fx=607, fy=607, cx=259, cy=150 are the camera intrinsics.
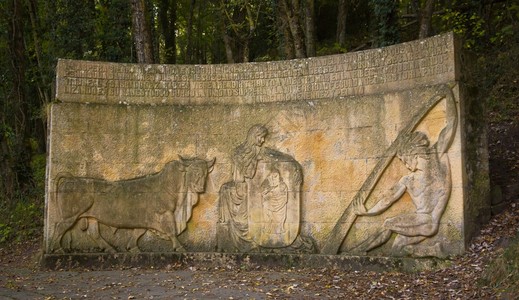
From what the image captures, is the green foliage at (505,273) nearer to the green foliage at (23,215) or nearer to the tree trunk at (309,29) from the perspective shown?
the tree trunk at (309,29)

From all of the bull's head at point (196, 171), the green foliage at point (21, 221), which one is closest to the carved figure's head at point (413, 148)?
the bull's head at point (196, 171)

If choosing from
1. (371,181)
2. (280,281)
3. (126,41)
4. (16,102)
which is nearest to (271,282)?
(280,281)

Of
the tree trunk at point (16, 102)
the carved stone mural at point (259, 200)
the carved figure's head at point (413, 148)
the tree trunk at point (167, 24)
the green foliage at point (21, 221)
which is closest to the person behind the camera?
the carved figure's head at point (413, 148)

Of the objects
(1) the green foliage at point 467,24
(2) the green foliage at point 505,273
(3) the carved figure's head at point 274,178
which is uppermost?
(1) the green foliage at point 467,24

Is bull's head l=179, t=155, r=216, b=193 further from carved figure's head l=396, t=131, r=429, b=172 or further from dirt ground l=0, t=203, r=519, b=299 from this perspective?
carved figure's head l=396, t=131, r=429, b=172

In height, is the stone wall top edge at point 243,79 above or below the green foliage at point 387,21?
below

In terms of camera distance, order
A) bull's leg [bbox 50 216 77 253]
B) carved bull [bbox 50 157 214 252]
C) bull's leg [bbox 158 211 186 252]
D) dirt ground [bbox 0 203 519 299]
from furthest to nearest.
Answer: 1. bull's leg [bbox 158 211 186 252]
2. carved bull [bbox 50 157 214 252]
3. bull's leg [bbox 50 216 77 253]
4. dirt ground [bbox 0 203 519 299]

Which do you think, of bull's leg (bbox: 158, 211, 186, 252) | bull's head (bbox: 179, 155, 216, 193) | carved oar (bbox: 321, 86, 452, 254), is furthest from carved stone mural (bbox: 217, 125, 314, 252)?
bull's leg (bbox: 158, 211, 186, 252)

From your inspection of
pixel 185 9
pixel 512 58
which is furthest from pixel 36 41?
pixel 512 58

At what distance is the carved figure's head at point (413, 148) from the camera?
9633 millimetres

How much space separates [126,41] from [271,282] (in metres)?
12.1

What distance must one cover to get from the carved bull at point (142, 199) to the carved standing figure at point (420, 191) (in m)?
3.44

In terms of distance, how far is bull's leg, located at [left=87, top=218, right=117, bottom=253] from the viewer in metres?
11.2

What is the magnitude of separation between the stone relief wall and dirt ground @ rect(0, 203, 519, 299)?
2.32 ft
